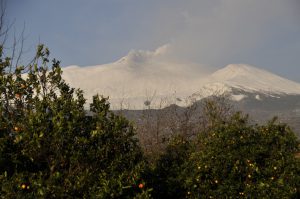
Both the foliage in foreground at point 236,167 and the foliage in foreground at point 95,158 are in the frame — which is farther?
the foliage in foreground at point 236,167

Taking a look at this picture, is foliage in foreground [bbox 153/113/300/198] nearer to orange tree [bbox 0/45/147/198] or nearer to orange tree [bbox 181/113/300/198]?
orange tree [bbox 181/113/300/198]

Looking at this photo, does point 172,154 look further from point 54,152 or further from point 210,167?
point 54,152

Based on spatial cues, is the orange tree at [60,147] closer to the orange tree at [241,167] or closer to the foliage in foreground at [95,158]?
the foliage in foreground at [95,158]

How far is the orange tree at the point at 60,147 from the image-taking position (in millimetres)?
7395

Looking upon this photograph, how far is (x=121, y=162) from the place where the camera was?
8.17 m

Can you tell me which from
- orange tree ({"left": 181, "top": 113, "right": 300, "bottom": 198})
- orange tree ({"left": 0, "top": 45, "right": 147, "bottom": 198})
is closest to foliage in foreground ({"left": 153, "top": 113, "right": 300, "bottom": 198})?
orange tree ({"left": 181, "top": 113, "right": 300, "bottom": 198})

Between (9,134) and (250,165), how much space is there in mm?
5802

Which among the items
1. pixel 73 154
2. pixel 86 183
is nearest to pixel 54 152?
pixel 73 154

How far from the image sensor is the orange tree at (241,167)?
361 inches

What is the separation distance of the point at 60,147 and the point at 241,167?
15.4 ft

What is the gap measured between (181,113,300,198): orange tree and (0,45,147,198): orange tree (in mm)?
2036

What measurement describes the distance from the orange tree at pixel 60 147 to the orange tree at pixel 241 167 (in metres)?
2.04

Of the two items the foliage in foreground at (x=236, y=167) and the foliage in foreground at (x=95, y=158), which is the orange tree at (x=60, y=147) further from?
the foliage in foreground at (x=236, y=167)

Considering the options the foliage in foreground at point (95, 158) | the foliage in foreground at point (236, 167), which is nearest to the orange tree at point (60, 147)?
the foliage in foreground at point (95, 158)
